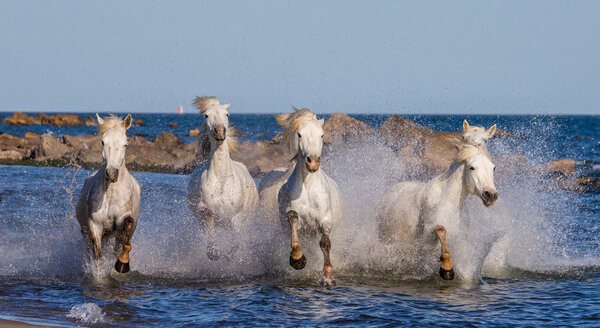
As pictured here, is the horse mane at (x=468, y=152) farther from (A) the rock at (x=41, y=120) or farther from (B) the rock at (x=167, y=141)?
(A) the rock at (x=41, y=120)

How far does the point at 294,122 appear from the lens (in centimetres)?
935

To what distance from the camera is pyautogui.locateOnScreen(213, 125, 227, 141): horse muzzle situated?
31.4ft

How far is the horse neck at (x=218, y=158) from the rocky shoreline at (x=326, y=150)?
6163mm

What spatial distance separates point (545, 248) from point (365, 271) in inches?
140

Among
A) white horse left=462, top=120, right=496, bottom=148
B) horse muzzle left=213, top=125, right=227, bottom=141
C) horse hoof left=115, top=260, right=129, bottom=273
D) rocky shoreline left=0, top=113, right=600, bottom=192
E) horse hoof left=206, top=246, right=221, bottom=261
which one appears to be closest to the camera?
horse hoof left=115, top=260, right=129, bottom=273

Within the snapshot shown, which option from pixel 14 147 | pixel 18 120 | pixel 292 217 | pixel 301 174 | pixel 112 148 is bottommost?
pixel 292 217

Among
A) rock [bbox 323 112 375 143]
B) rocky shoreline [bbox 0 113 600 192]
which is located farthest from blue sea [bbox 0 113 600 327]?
rock [bbox 323 112 375 143]

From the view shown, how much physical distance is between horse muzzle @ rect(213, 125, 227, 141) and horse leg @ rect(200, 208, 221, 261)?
1.10 metres

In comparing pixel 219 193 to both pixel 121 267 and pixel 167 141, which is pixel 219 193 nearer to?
pixel 121 267

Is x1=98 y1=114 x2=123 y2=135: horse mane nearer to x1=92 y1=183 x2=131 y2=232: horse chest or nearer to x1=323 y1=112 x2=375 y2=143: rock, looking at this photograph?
x1=92 y1=183 x2=131 y2=232: horse chest

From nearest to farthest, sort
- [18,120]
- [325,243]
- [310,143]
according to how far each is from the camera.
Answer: [310,143] < [325,243] < [18,120]

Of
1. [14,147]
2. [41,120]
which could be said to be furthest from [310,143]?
[41,120]

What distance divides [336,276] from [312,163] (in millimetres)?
2112

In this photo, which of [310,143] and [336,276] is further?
[336,276]
